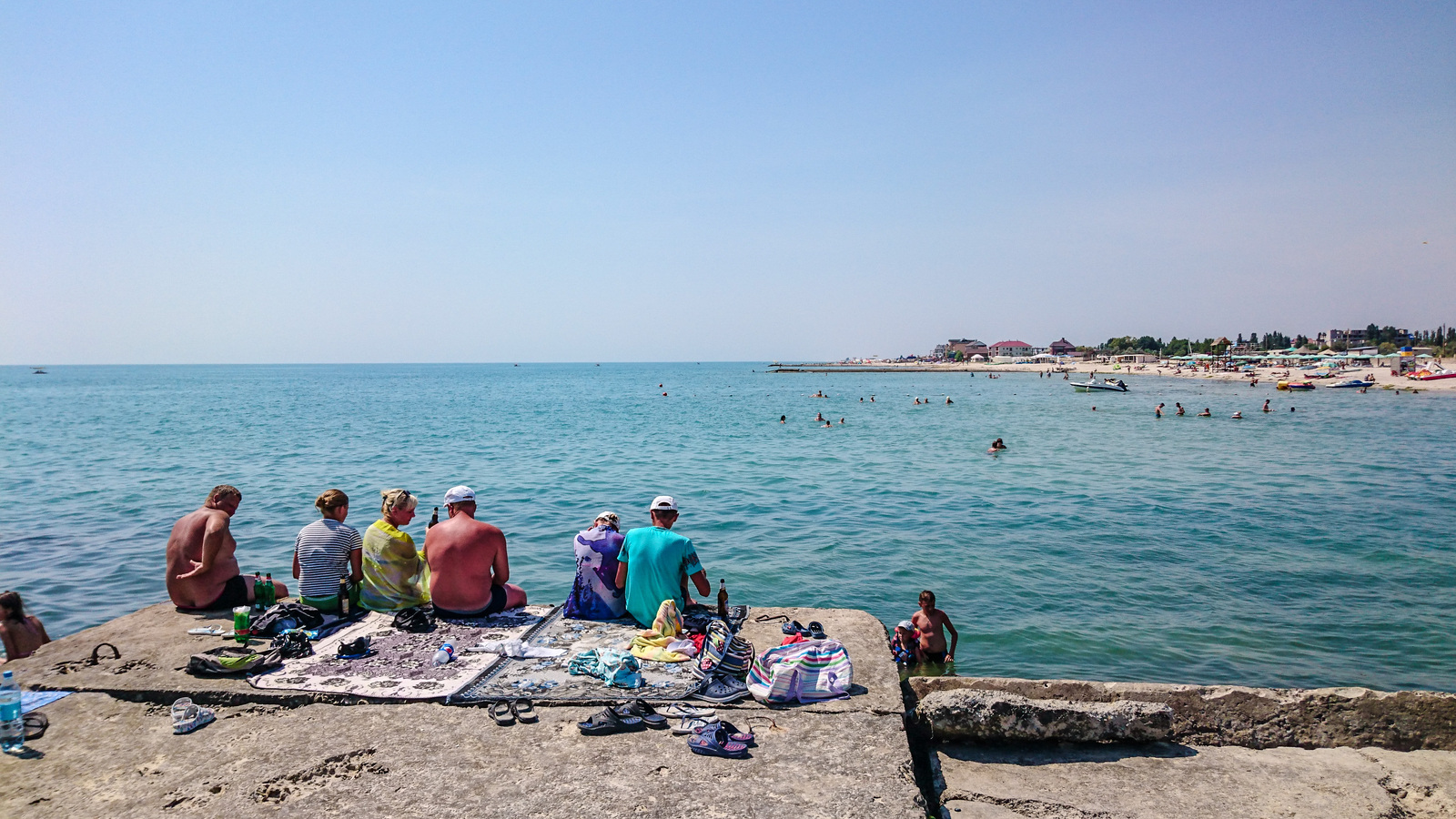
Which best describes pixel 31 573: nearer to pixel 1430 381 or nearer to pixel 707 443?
pixel 707 443

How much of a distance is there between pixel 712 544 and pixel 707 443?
21.0 meters

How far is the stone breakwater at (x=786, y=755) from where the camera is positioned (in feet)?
15.0

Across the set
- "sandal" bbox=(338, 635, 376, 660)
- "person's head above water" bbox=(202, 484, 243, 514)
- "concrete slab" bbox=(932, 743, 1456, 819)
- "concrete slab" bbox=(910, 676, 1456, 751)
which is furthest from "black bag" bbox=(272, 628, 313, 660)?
"concrete slab" bbox=(910, 676, 1456, 751)

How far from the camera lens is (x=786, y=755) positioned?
508 centimetres

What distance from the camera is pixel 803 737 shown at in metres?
5.32

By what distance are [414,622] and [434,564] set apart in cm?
57

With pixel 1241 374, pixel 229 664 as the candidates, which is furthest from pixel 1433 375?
pixel 229 664

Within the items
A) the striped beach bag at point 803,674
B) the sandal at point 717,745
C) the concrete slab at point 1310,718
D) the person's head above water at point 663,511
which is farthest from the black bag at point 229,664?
the concrete slab at point 1310,718

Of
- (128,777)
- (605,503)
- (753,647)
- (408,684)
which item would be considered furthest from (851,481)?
(128,777)

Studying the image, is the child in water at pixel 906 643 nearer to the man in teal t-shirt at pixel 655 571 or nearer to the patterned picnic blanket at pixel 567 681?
the man in teal t-shirt at pixel 655 571

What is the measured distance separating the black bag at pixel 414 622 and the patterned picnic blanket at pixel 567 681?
105 centimetres

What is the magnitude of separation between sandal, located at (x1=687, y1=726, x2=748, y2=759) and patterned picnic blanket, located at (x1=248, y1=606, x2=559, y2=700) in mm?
1936

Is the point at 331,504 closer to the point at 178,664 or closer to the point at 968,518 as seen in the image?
the point at 178,664

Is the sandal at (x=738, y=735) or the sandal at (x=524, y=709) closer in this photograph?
the sandal at (x=738, y=735)
